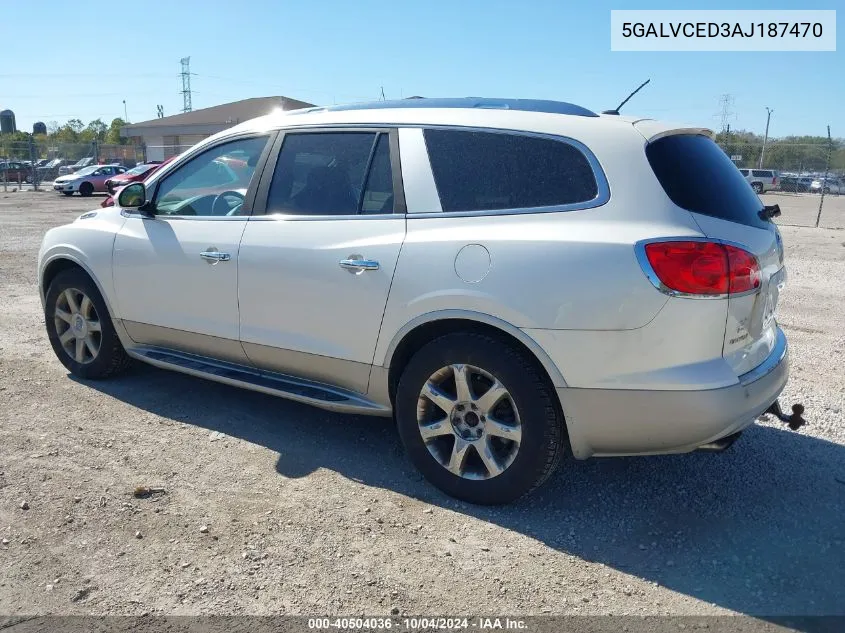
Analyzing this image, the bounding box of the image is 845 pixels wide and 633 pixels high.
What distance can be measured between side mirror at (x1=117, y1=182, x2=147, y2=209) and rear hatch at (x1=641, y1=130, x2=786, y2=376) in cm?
317

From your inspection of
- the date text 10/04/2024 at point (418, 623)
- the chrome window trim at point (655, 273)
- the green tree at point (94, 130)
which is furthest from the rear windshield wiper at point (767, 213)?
the green tree at point (94, 130)

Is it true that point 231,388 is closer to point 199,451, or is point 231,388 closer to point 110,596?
Answer: point 199,451

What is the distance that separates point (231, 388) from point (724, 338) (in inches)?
132

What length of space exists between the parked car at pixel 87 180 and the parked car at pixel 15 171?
6.05 m

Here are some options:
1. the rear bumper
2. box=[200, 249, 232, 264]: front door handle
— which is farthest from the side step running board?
the rear bumper

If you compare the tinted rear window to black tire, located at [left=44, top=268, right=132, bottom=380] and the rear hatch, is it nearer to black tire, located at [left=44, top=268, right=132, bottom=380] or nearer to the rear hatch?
the rear hatch

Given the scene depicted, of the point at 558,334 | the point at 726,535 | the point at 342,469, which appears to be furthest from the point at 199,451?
the point at 726,535

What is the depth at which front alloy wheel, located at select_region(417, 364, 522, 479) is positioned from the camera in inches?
132

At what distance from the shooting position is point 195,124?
52.9 metres

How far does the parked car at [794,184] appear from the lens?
41.6m

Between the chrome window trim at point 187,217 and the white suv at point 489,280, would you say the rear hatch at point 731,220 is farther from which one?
the chrome window trim at point 187,217

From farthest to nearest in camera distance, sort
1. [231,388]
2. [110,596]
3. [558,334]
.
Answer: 1. [231,388]
2. [558,334]
3. [110,596]

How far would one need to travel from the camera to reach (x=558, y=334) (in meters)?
3.13

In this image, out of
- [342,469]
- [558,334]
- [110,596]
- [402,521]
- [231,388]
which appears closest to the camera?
[110,596]
